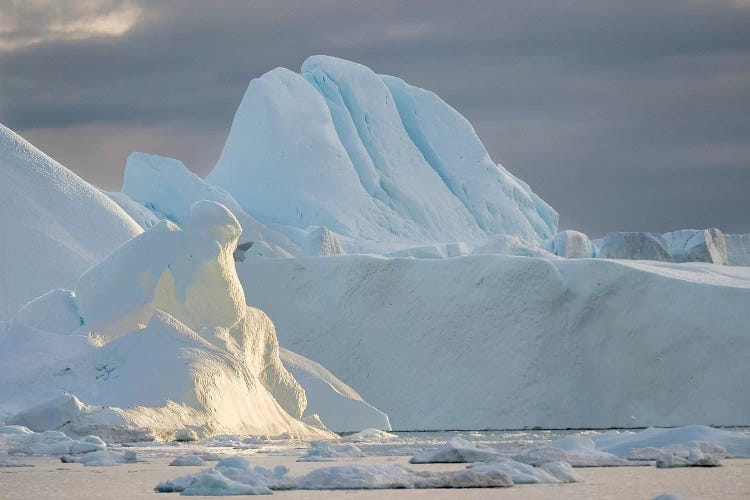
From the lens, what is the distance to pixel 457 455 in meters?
10.1

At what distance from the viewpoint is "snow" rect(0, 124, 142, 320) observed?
25.2 m

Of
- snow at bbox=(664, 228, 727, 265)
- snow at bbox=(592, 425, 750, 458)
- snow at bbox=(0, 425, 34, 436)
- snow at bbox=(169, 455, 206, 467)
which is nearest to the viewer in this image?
snow at bbox=(169, 455, 206, 467)

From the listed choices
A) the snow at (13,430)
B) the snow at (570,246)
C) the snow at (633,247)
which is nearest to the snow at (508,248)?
the snow at (633,247)

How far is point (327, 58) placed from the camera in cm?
3828

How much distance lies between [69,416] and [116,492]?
5714 mm

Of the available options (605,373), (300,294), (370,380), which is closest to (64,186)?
(300,294)

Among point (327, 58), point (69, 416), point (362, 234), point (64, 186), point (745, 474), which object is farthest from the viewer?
point (327, 58)

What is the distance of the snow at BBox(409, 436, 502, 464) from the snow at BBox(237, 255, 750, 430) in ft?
36.9

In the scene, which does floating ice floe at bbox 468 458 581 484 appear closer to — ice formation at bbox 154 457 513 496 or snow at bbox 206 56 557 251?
ice formation at bbox 154 457 513 496

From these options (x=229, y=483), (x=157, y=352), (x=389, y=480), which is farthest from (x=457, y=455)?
(x=157, y=352)

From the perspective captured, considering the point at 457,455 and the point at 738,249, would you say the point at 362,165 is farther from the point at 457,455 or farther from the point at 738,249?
the point at 457,455

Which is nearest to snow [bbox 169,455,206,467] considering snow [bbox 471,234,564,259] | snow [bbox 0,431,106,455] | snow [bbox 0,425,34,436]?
snow [bbox 0,431,106,455]

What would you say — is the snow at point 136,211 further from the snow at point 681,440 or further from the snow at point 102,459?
the snow at point 102,459

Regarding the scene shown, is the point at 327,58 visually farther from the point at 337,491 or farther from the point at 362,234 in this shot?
the point at 337,491
